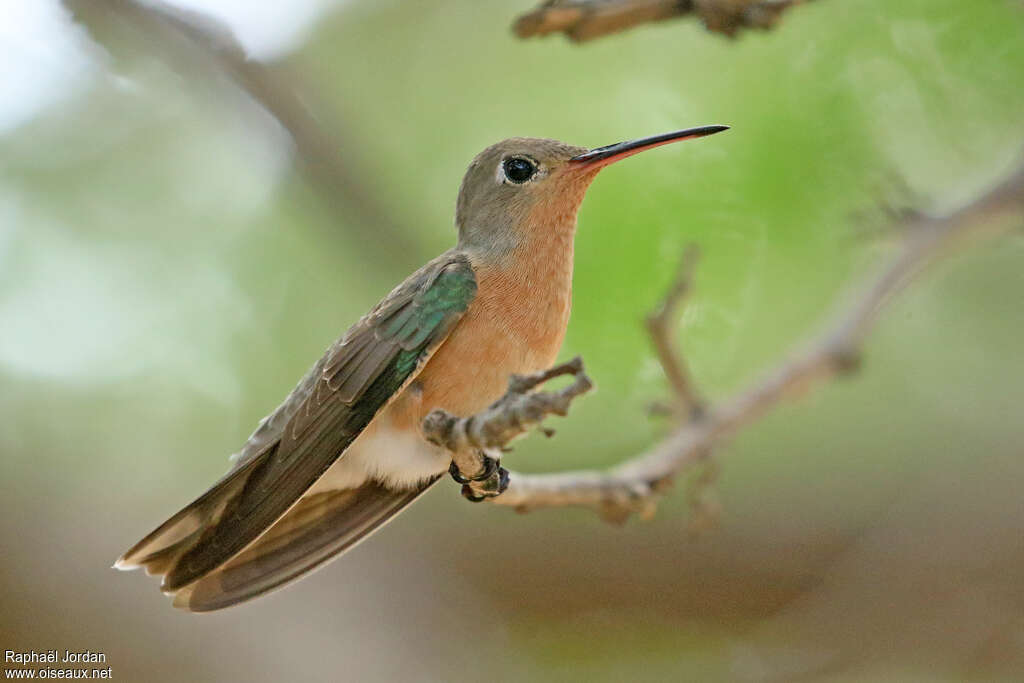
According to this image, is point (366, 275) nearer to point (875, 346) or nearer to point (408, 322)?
point (408, 322)

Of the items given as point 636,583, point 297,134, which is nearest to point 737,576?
point 636,583

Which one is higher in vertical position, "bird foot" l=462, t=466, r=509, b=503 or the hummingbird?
the hummingbird

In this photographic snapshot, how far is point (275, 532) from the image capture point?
4.35 metres

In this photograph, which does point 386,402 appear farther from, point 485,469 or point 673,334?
point 673,334

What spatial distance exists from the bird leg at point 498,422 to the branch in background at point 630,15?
1142 millimetres

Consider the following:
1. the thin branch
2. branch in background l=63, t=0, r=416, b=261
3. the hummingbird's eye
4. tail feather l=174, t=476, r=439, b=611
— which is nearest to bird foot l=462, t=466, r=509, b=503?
tail feather l=174, t=476, r=439, b=611

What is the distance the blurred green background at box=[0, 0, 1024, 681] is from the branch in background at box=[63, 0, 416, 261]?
55 mm

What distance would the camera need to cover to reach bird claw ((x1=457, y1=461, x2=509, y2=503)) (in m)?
3.51

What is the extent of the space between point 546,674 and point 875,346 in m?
3.17

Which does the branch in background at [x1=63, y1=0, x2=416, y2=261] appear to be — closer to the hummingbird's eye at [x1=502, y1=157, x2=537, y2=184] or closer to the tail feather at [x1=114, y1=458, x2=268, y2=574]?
the hummingbird's eye at [x1=502, y1=157, x2=537, y2=184]

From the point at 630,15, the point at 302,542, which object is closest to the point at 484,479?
the point at 302,542

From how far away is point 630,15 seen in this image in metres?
3.30

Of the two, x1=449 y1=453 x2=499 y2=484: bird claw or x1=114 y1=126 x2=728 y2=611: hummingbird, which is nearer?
x1=449 y1=453 x2=499 y2=484: bird claw

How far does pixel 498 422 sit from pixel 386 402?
3.39 feet
